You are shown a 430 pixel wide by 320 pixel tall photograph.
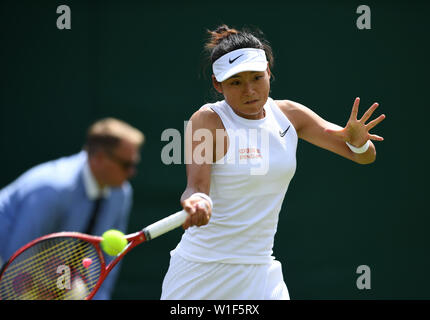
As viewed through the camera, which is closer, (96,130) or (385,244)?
(96,130)

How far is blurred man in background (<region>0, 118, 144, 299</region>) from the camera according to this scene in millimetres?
2664

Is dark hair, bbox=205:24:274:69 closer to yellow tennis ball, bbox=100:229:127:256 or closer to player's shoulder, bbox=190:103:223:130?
player's shoulder, bbox=190:103:223:130

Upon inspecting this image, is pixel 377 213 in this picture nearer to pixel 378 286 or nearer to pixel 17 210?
pixel 378 286

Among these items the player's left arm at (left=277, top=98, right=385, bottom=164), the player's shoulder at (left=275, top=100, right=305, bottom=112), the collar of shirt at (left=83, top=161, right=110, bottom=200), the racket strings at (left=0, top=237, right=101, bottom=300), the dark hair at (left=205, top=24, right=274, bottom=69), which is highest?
the dark hair at (left=205, top=24, right=274, bottom=69)

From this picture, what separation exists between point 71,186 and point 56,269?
39 centimetres

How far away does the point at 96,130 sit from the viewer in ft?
8.89

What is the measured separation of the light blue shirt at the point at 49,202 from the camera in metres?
2.66

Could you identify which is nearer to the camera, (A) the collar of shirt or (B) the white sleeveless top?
(A) the collar of shirt

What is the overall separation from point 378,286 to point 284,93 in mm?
1319

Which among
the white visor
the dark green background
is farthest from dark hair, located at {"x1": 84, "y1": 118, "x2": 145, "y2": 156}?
the dark green background

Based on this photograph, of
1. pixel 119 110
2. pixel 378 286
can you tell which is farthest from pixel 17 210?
pixel 378 286

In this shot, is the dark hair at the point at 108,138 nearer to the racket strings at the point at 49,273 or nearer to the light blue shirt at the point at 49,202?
the light blue shirt at the point at 49,202

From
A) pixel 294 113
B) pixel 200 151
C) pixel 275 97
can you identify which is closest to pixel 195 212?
pixel 200 151

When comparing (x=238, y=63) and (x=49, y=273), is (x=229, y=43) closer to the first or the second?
(x=238, y=63)
